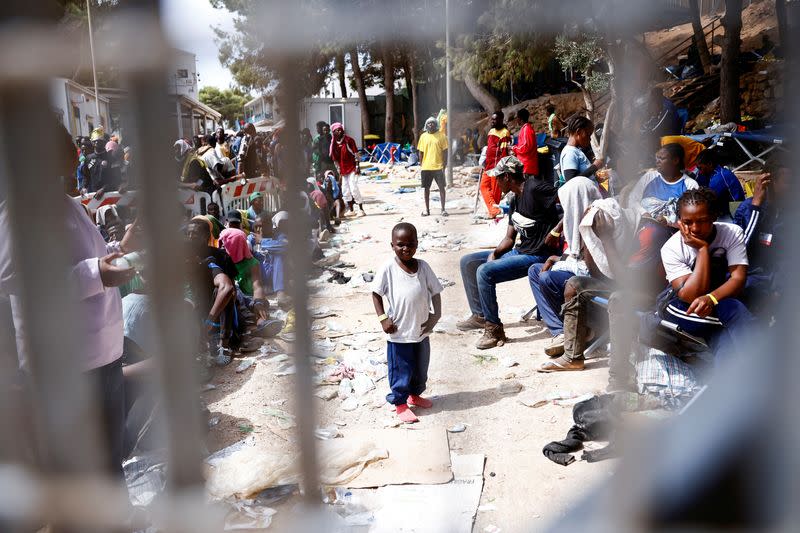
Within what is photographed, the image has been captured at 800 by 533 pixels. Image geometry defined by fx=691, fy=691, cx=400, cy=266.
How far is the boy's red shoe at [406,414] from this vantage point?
393cm

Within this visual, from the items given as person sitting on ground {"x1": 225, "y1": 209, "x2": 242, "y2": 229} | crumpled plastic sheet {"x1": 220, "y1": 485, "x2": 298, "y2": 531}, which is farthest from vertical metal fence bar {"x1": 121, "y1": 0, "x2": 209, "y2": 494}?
person sitting on ground {"x1": 225, "y1": 209, "x2": 242, "y2": 229}

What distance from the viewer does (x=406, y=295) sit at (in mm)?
4059

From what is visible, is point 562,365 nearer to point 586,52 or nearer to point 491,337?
point 491,337

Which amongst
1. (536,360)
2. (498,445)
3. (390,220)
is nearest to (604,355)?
(536,360)

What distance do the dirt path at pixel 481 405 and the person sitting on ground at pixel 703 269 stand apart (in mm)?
736

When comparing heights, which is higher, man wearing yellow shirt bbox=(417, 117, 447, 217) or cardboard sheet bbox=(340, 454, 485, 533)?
man wearing yellow shirt bbox=(417, 117, 447, 217)

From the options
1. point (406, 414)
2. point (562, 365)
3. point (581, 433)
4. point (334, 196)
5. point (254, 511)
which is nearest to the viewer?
point (254, 511)

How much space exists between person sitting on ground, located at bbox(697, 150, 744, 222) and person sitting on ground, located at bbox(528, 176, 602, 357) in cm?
103

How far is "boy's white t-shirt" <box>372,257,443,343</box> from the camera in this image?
4.06 meters

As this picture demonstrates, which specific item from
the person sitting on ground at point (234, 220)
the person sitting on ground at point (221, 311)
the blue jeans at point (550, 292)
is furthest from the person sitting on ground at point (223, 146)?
the blue jeans at point (550, 292)

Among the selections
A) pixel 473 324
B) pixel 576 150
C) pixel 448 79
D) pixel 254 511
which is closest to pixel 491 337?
pixel 473 324

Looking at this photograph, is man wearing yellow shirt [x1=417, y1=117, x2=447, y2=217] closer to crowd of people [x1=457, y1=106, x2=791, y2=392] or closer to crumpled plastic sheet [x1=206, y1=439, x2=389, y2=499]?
crowd of people [x1=457, y1=106, x2=791, y2=392]

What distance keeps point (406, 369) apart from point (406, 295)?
0.43 metres

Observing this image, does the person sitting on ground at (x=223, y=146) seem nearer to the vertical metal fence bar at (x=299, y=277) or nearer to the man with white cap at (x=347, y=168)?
the man with white cap at (x=347, y=168)
